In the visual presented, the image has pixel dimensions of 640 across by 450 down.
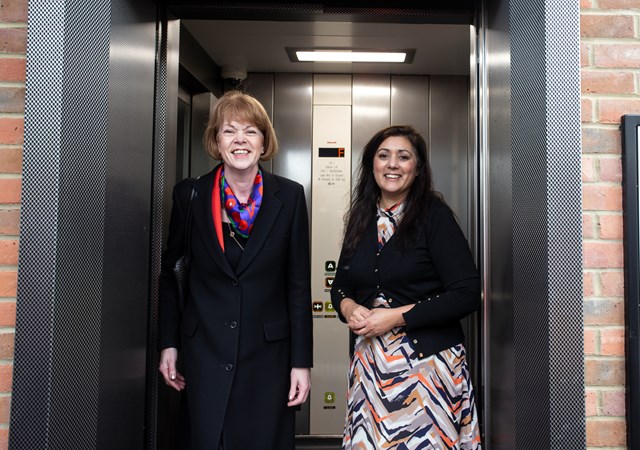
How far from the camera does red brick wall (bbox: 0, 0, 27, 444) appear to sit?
1714 mm

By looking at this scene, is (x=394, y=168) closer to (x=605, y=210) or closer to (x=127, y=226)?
(x=605, y=210)

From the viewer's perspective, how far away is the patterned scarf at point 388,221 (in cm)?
216

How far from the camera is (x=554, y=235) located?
154 centimetres

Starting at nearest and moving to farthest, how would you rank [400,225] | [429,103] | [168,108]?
1. [400,225]
2. [168,108]
3. [429,103]

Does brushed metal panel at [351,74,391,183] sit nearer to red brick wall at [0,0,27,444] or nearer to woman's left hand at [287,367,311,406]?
woman's left hand at [287,367,311,406]

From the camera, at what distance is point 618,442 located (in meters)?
1.71

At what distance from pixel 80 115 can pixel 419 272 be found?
4.01 feet

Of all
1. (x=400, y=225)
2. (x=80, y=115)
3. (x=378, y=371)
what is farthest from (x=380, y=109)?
(x=80, y=115)

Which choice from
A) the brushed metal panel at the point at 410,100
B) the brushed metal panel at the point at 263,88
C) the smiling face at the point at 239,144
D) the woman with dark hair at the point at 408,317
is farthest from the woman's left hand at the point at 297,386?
the brushed metal panel at the point at 410,100

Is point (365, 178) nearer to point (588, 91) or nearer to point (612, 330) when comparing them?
point (588, 91)

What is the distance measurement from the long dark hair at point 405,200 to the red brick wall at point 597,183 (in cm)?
60

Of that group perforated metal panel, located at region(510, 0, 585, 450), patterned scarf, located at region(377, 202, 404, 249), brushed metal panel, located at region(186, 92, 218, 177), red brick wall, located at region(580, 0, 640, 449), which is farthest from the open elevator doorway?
perforated metal panel, located at region(510, 0, 585, 450)

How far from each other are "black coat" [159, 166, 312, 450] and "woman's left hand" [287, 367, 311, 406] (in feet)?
0.08

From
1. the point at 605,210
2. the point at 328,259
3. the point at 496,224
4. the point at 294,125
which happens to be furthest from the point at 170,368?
the point at 294,125
